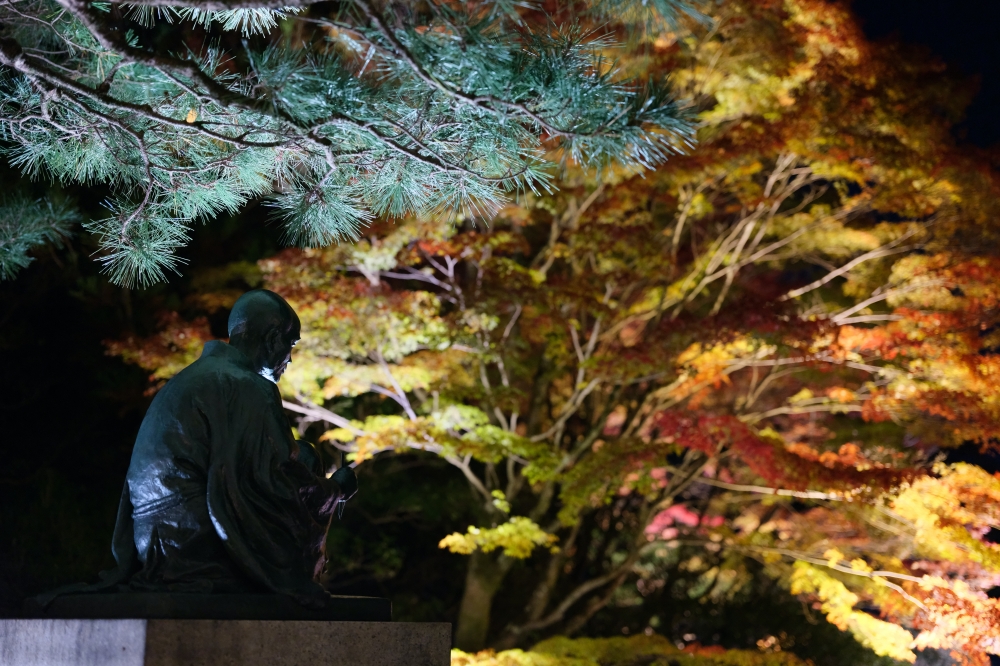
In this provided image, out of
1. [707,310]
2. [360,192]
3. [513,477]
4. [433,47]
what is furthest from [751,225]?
[433,47]

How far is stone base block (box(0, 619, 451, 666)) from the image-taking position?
278 cm

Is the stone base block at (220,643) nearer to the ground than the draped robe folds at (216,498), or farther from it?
nearer to the ground

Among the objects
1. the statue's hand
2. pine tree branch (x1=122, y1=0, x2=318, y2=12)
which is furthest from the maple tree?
pine tree branch (x1=122, y1=0, x2=318, y2=12)

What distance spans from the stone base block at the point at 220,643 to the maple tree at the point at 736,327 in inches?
188

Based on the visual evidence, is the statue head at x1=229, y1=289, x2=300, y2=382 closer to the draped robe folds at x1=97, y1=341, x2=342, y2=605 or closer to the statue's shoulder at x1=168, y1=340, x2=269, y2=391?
the statue's shoulder at x1=168, y1=340, x2=269, y2=391

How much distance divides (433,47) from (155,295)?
7661 mm

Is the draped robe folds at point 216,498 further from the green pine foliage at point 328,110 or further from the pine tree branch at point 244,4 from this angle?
the pine tree branch at point 244,4

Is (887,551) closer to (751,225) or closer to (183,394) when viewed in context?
(751,225)

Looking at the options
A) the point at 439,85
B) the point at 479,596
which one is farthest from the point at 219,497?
the point at 479,596

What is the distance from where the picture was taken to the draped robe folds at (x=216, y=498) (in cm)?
308

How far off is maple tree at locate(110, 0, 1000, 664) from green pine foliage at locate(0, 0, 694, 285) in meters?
3.97

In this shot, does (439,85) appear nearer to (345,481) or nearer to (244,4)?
(244,4)

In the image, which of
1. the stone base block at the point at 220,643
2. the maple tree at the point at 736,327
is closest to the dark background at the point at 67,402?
the maple tree at the point at 736,327

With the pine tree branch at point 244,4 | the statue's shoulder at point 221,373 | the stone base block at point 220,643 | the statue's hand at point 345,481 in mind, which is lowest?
the stone base block at point 220,643
